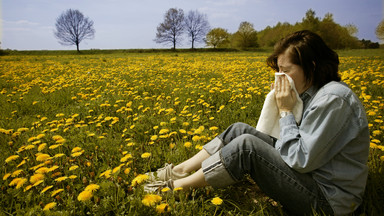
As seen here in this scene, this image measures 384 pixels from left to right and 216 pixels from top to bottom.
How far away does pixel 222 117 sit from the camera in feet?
10.8

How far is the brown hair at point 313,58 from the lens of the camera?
1.48 meters

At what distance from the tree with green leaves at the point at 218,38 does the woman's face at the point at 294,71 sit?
5028cm

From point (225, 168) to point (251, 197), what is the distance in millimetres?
597

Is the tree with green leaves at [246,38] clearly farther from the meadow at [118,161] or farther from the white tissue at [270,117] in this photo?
the white tissue at [270,117]

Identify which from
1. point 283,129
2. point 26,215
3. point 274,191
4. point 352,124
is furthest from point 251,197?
point 26,215

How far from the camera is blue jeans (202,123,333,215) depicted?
1373 millimetres

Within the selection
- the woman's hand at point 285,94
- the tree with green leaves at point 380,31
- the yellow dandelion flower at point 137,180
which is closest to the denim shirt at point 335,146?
the woman's hand at point 285,94

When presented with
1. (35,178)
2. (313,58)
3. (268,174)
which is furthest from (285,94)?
(35,178)

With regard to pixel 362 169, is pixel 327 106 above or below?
above

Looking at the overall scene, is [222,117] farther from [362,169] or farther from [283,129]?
[362,169]

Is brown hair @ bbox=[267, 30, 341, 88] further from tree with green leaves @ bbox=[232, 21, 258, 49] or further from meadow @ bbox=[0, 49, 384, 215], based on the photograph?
tree with green leaves @ bbox=[232, 21, 258, 49]

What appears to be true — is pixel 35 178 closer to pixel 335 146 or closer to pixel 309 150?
pixel 309 150

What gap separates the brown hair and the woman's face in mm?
23

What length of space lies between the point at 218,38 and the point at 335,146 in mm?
51117
